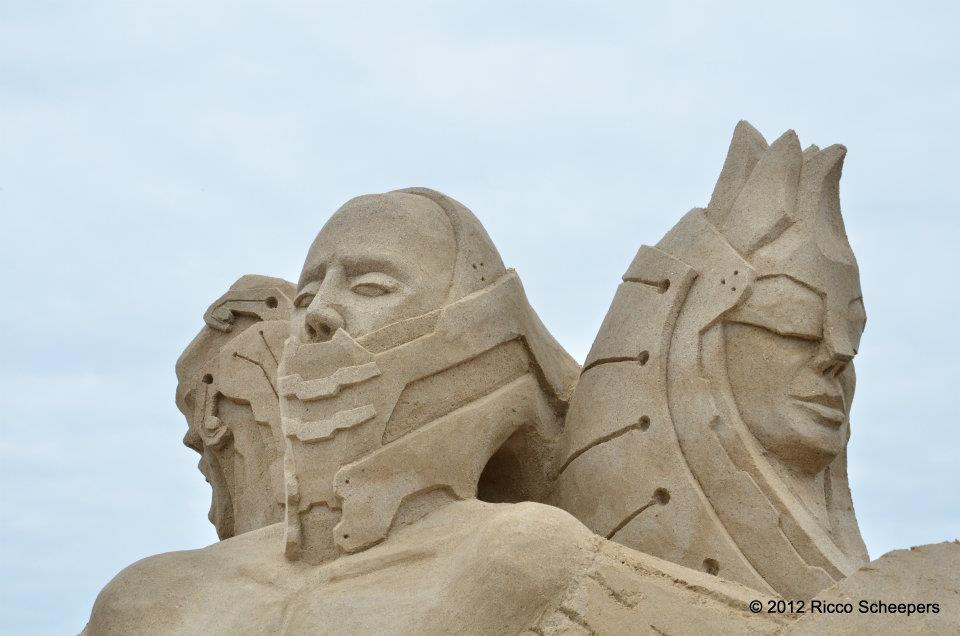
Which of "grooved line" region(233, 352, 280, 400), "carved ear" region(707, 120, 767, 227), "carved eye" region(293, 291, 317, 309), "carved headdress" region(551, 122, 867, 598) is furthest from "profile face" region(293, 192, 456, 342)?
"carved ear" region(707, 120, 767, 227)

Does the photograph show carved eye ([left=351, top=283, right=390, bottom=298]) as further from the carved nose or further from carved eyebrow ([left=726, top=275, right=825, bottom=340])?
carved eyebrow ([left=726, top=275, right=825, bottom=340])

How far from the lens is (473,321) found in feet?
24.5

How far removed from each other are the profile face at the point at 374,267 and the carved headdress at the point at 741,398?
2.90 ft

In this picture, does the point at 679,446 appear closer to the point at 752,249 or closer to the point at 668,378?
the point at 668,378

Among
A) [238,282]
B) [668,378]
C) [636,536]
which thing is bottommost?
[636,536]

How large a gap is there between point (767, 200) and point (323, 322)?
77.6 inches

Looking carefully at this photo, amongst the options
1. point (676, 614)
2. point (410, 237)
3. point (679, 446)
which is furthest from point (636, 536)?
point (410, 237)

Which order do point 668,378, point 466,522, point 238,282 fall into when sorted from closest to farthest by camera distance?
point 466,522, point 668,378, point 238,282

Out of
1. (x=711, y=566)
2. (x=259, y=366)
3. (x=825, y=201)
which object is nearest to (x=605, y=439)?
(x=711, y=566)

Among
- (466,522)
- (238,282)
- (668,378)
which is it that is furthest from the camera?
(238,282)

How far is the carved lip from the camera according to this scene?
749cm

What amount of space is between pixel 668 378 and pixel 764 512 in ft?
2.36

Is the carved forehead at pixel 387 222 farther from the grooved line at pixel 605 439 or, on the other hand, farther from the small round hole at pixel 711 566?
the small round hole at pixel 711 566

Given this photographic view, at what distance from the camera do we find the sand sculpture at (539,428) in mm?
7023
